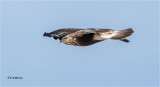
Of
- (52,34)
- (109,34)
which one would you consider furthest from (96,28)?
(52,34)

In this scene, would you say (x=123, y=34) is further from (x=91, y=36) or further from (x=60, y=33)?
(x=60, y=33)

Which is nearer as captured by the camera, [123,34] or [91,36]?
[123,34]

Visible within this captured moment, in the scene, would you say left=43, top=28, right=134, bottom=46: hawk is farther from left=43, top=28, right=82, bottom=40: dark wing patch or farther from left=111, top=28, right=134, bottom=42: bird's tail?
left=43, top=28, right=82, bottom=40: dark wing patch

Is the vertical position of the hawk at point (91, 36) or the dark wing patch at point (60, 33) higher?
the dark wing patch at point (60, 33)

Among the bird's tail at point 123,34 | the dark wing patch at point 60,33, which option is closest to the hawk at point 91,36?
the bird's tail at point 123,34

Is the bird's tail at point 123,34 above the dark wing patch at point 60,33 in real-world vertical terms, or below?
below

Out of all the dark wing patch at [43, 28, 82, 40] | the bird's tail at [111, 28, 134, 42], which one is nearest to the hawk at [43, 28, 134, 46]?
the bird's tail at [111, 28, 134, 42]

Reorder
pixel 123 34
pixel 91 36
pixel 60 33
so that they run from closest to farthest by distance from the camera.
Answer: pixel 123 34 → pixel 91 36 → pixel 60 33

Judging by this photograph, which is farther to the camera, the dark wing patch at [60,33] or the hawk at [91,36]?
the dark wing patch at [60,33]

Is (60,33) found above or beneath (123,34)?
above

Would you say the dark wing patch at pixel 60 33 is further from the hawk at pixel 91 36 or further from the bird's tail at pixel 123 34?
the bird's tail at pixel 123 34

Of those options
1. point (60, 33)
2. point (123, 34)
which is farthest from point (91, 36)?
point (60, 33)

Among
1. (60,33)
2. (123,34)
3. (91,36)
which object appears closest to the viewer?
(123,34)
